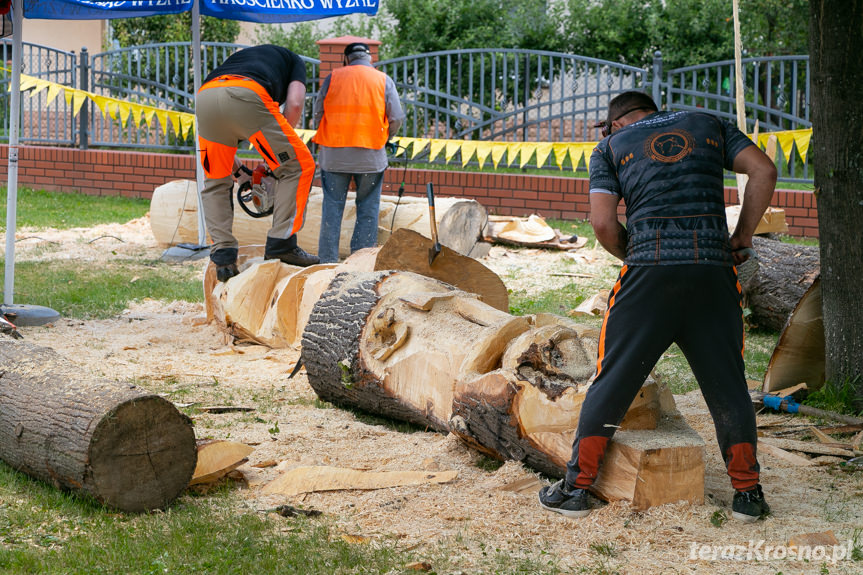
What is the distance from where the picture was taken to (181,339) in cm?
619

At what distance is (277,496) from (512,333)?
1.20m

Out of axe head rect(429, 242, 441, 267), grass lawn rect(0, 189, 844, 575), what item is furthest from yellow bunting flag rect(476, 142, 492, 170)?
grass lawn rect(0, 189, 844, 575)

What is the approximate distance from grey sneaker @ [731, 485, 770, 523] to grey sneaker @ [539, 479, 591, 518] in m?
0.50

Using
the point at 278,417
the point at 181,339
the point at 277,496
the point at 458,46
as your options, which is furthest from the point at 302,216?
the point at 458,46

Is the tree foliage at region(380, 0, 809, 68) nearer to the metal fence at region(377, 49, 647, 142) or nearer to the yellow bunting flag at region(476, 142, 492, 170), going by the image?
the metal fence at region(377, 49, 647, 142)

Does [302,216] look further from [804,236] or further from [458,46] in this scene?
[458,46]

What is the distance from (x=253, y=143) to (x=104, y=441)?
145 inches

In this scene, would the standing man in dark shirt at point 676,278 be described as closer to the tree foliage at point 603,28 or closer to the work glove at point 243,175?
the work glove at point 243,175

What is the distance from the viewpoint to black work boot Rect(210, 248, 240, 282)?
650cm

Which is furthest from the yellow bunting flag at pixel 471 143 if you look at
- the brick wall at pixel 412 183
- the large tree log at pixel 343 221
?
the large tree log at pixel 343 221

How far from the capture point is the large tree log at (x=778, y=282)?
6.30 m

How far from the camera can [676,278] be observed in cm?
316

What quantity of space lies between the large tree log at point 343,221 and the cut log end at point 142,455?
5254 mm

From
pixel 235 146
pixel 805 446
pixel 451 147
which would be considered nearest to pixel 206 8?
pixel 235 146
